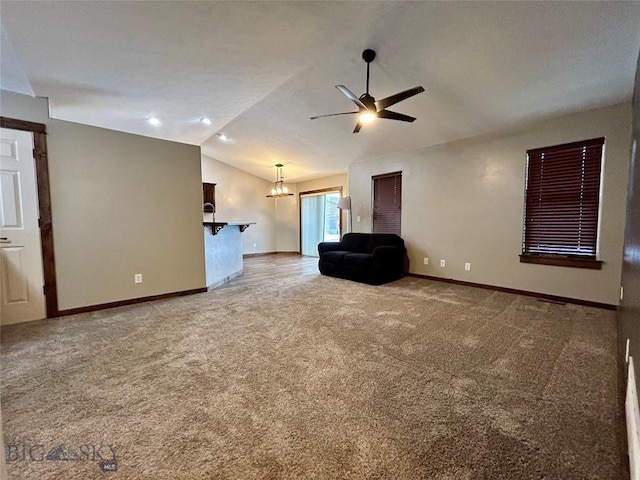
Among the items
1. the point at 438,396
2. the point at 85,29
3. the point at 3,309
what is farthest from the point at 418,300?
the point at 3,309

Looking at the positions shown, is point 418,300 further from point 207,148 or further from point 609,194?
point 207,148

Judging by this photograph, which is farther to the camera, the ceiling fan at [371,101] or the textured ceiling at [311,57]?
the ceiling fan at [371,101]

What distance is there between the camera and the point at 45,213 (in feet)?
10.2

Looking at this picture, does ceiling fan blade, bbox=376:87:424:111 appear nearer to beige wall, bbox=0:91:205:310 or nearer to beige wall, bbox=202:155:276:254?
beige wall, bbox=0:91:205:310

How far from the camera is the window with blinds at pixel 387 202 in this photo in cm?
554

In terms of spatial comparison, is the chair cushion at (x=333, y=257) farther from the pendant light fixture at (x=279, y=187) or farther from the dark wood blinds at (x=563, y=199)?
the pendant light fixture at (x=279, y=187)

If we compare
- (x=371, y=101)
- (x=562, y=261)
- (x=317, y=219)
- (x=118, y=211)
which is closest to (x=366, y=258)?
(x=371, y=101)

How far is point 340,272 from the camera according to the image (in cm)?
518

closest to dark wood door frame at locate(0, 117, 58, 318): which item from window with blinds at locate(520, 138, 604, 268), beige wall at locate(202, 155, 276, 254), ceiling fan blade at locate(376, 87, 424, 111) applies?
ceiling fan blade at locate(376, 87, 424, 111)

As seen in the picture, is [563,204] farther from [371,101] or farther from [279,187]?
[279,187]

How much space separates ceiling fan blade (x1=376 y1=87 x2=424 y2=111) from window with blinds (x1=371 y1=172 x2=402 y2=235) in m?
2.66

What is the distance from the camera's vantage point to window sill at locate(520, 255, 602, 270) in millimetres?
3430

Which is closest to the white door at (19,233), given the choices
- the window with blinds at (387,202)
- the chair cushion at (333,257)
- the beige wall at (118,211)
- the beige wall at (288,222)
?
the beige wall at (118,211)

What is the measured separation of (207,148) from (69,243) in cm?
416
